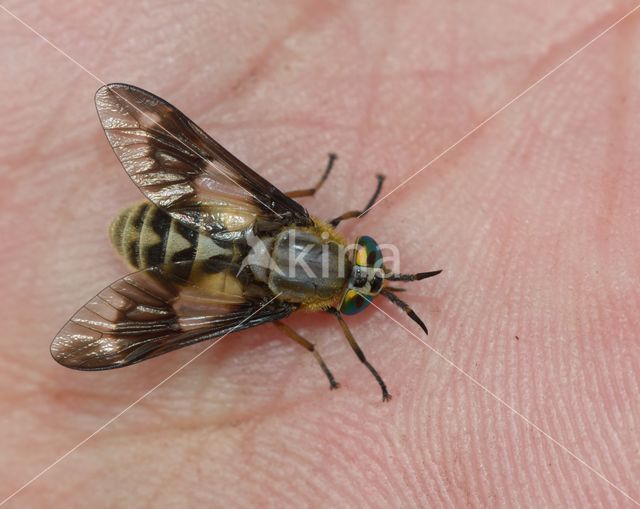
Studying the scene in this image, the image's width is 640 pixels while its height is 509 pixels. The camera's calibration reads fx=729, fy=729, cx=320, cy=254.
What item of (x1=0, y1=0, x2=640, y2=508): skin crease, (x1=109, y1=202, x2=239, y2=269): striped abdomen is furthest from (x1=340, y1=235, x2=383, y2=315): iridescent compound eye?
(x1=109, y1=202, x2=239, y2=269): striped abdomen

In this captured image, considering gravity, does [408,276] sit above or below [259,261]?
below

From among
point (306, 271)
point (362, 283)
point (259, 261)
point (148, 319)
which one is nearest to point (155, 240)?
point (148, 319)

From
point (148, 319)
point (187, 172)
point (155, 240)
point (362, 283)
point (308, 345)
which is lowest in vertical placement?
point (308, 345)

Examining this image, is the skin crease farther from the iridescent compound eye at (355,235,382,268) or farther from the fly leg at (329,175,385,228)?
the iridescent compound eye at (355,235,382,268)

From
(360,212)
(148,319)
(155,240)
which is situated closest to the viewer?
(148,319)

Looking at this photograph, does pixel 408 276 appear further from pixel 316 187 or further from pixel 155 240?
pixel 155 240

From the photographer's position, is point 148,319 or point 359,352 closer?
point 148,319

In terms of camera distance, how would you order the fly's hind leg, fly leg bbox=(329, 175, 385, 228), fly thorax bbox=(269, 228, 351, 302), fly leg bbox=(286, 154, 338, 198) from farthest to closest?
fly leg bbox=(286, 154, 338, 198) → fly leg bbox=(329, 175, 385, 228) → the fly's hind leg → fly thorax bbox=(269, 228, 351, 302)

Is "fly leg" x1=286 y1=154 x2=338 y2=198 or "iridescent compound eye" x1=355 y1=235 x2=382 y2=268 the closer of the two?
"iridescent compound eye" x1=355 y1=235 x2=382 y2=268
